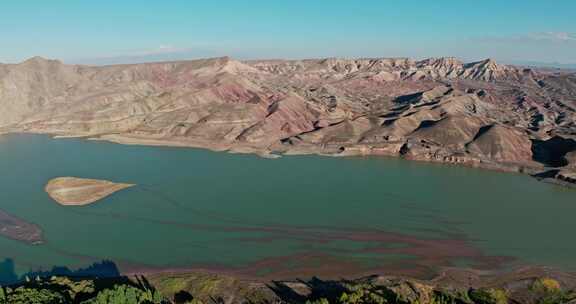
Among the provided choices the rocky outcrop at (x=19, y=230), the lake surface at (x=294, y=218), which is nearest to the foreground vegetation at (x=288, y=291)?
the lake surface at (x=294, y=218)


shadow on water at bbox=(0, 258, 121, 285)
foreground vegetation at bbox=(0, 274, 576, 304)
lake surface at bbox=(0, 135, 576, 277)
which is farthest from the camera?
lake surface at bbox=(0, 135, 576, 277)

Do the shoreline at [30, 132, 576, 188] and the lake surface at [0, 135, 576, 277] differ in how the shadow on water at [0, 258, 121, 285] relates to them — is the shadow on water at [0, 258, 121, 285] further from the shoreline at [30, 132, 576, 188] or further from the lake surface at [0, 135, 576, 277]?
the shoreline at [30, 132, 576, 188]

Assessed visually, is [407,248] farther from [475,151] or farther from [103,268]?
[475,151]

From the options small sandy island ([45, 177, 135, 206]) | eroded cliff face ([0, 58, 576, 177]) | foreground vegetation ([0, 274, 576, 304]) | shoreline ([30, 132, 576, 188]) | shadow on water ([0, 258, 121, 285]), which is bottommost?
shadow on water ([0, 258, 121, 285])

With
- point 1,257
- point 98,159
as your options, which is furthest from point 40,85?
point 1,257

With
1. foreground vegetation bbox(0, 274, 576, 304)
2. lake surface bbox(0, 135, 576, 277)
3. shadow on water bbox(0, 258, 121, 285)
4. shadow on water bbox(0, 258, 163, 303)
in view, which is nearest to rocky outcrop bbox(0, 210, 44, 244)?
lake surface bbox(0, 135, 576, 277)

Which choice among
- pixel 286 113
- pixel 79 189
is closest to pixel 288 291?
pixel 79 189

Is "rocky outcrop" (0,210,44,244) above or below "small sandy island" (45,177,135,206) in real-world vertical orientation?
below

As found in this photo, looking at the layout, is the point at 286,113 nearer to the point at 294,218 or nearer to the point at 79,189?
the point at 79,189
